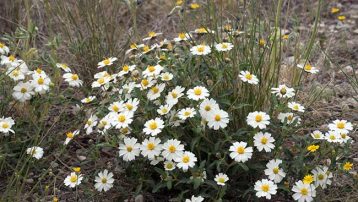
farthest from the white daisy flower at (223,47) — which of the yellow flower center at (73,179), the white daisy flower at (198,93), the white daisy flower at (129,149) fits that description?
the yellow flower center at (73,179)

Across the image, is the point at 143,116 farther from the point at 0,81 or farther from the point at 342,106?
the point at 342,106

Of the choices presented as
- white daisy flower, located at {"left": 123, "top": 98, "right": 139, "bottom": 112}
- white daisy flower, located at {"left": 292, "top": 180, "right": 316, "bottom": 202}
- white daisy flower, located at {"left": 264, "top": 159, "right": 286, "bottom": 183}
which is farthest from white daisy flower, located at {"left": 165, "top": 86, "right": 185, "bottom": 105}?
white daisy flower, located at {"left": 292, "top": 180, "right": 316, "bottom": 202}

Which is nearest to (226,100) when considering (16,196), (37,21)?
(16,196)

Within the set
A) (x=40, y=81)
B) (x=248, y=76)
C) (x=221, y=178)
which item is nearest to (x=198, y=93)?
(x=248, y=76)

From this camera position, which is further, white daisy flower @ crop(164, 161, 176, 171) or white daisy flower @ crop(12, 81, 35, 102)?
white daisy flower @ crop(12, 81, 35, 102)

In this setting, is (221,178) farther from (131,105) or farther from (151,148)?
(131,105)

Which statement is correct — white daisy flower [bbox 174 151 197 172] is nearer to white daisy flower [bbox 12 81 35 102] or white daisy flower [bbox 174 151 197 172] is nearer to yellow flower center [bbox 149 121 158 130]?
yellow flower center [bbox 149 121 158 130]
